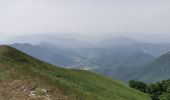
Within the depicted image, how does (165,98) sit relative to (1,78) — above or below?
below

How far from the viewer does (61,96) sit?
35281 millimetres

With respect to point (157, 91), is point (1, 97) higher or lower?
higher

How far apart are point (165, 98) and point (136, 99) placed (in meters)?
24.5

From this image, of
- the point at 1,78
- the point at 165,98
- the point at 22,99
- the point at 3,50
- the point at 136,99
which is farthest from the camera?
the point at 165,98

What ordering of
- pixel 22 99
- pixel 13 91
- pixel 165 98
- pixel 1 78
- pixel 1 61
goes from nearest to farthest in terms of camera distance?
1. pixel 22 99
2. pixel 13 91
3. pixel 1 78
4. pixel 1 61
5. pixel 165 98

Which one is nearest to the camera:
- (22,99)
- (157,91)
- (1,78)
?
(22,99)

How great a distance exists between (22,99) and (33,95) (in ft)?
3.94

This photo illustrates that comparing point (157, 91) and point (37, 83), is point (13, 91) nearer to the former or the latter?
point (37, 83)

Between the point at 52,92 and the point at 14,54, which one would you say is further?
the point at 14,54

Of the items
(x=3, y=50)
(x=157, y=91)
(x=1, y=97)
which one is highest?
(x=3, y=50)

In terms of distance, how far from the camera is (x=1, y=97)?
119 feet

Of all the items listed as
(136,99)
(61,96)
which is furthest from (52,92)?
(136,99)

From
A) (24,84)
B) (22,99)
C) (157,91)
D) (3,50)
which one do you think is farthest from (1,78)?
(157,91)

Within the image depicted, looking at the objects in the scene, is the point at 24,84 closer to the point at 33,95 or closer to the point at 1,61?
the point at 33,95
